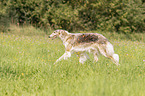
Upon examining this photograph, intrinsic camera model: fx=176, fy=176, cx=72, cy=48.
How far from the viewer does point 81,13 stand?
19.3 m

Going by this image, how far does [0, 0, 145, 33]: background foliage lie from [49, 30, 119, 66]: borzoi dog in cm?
1170

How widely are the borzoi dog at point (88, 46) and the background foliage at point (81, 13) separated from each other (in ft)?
38.4

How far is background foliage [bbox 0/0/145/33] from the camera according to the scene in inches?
696

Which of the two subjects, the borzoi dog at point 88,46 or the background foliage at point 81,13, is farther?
the background foliage at point 81,13

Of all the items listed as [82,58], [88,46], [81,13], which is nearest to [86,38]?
[88,46]

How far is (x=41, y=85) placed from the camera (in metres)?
4.29

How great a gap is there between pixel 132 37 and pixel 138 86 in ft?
47.1

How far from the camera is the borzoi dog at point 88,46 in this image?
5891 millimetres

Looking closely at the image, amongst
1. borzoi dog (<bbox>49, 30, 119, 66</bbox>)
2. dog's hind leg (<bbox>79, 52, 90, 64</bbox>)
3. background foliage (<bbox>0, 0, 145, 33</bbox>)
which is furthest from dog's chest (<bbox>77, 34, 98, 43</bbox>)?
background foliage (<bbox>0, 0, 145, 33</bbox>)

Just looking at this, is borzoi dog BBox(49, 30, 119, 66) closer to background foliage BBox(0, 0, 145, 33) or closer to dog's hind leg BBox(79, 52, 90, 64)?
dog's hind leg BBox(79, 52, 90, 64)

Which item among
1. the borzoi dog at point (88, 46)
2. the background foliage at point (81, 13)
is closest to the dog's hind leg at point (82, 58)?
the borzoi dog at point (88, 46)

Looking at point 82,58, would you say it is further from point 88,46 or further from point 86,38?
point 86,38

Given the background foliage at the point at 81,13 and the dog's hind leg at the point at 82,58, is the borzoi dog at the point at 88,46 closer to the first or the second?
the dog's hind leg at the point at 82,58

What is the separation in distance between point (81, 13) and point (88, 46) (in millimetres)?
13757
